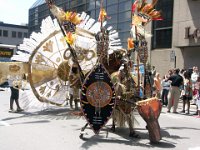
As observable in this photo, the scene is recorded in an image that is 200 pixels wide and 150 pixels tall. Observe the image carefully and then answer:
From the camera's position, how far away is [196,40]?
Result: 19.9 metres

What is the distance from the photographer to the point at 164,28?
22.9 meters

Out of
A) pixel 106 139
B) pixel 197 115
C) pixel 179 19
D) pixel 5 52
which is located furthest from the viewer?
pixel 5 52

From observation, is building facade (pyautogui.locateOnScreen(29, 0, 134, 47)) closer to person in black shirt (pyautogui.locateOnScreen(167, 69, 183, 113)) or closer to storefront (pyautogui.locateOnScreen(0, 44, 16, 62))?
storefront (pyautogui.locateOnScreen(0, 44, 16, 62))

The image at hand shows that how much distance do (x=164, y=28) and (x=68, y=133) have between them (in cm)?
1568

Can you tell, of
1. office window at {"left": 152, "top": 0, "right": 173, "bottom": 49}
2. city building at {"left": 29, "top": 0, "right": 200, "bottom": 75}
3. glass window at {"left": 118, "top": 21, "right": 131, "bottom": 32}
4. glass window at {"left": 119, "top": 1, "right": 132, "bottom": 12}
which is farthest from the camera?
glass window at {"left": 119, "top": 1, "right": 132, "bottom": 12}

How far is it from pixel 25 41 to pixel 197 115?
6289 mm

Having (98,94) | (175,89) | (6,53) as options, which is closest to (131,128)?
(98,94)

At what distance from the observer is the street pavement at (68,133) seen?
731 cm

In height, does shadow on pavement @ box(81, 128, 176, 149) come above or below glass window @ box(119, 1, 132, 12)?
below

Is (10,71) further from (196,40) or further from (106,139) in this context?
(196,40)

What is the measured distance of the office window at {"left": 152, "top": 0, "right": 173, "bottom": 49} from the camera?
22.5 meters

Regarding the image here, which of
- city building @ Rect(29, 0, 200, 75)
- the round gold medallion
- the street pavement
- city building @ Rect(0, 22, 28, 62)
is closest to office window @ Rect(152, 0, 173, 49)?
city building @ Rect(29, 0, 200, 75)

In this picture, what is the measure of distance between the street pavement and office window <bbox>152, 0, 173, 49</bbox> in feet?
37.7

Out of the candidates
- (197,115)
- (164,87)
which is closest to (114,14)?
(164,87)
